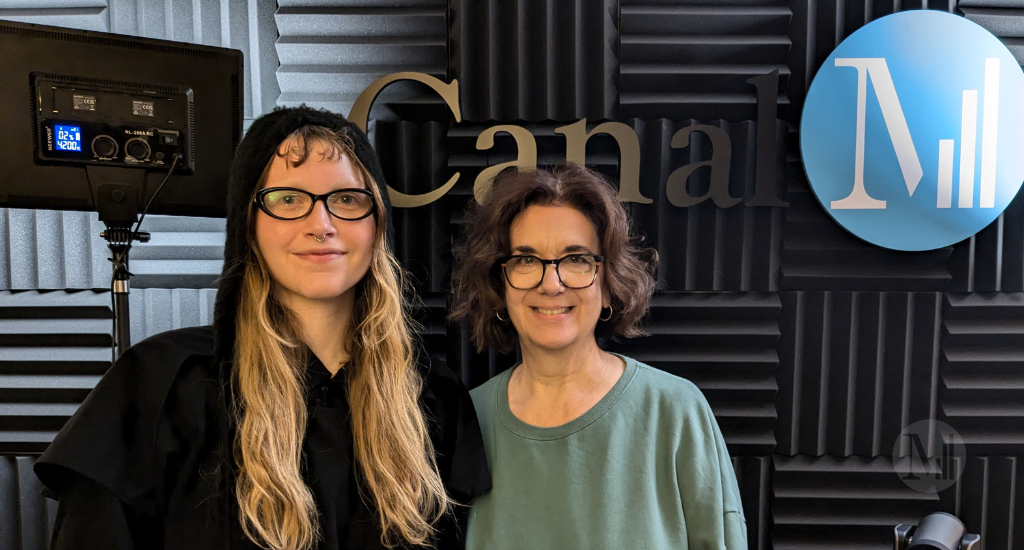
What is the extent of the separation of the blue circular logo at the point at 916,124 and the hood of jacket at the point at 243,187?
160 cm

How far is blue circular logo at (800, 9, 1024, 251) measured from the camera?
6.75 feet

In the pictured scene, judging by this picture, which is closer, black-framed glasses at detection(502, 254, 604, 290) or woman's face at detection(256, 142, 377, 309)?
woman's face at detection(256, 142, 377, 309)

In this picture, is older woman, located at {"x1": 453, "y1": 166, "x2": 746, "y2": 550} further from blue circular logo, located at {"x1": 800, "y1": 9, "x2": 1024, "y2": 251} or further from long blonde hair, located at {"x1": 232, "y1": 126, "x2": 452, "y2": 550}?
blue circular logo, located at {"x1": 800, "y1": 9, "x2": 1024, "y2": 251}

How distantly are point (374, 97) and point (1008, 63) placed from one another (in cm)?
218

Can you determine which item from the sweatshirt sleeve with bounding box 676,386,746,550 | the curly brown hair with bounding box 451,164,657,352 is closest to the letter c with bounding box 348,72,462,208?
the curly brown hair with bounding box 451,164,657,352

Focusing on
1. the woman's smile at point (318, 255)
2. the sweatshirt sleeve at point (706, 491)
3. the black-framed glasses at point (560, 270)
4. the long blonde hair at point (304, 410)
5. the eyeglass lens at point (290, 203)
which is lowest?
the sweatshirt sleeve at point (706, 491)

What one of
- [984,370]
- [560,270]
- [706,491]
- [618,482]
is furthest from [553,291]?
[984,370]

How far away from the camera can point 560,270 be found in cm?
167

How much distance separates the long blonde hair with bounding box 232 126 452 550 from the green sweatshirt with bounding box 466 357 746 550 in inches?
8.2

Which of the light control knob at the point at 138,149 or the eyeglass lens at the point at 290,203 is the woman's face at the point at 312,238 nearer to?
the eyeglass lens at the point at 290,203

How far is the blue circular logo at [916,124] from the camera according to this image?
2.06m

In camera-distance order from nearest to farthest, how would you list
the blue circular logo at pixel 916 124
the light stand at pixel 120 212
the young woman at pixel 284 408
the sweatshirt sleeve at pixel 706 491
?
the young woman at pixel 284 408 → the sweatshirt sleeve at pixel 706 491 → the light stand at pixel 120 212 → the blue circular logo at pixel 916 124

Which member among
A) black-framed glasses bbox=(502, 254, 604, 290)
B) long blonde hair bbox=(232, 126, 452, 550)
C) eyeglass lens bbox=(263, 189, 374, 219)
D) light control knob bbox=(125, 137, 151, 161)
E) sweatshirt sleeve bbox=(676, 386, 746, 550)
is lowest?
sweatshirt sleeve bbox=(676, 386, 746, 550)

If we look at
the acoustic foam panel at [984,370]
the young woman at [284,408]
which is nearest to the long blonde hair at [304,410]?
the young woman at [284,408]
